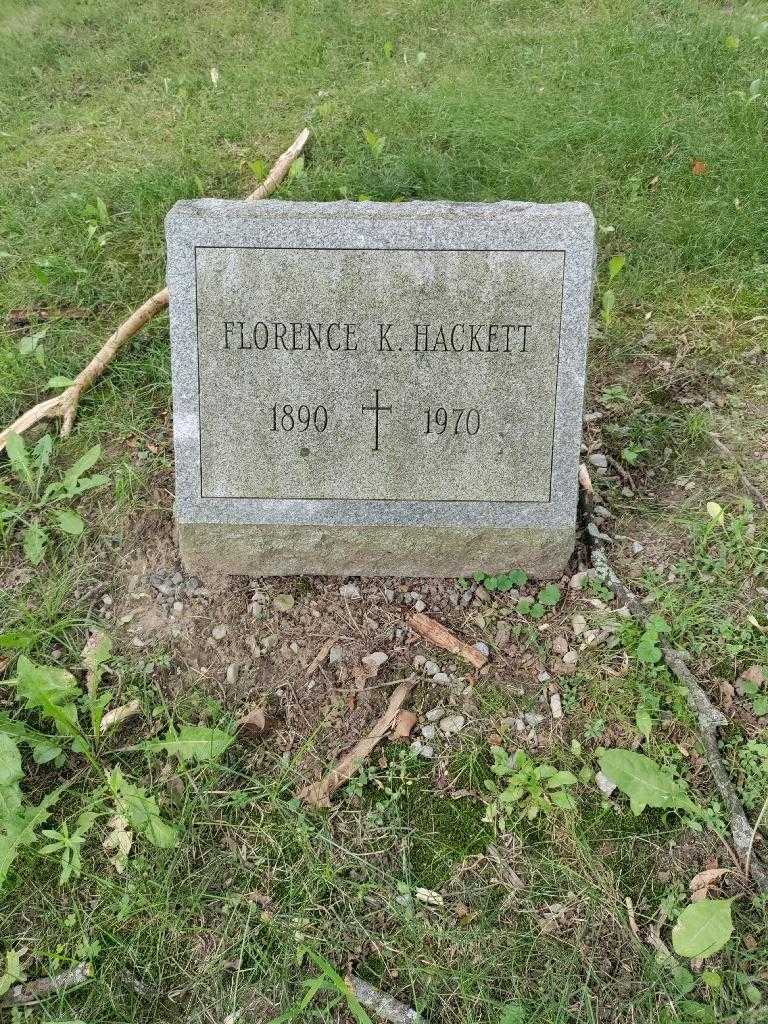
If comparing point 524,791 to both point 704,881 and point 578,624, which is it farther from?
point 578,624

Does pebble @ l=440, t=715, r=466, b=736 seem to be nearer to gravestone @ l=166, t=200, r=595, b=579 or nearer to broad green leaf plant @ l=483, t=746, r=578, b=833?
broad green leaf plant @ l=483, t=746, r=578, b=833

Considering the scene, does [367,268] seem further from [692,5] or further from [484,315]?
[692,5]

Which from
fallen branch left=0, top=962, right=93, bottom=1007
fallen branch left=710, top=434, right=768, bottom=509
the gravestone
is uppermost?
the gravestone

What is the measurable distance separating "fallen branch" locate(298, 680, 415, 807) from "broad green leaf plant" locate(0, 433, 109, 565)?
51.7 inches

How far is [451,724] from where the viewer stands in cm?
255

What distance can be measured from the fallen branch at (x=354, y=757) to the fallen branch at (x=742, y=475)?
1456 mm

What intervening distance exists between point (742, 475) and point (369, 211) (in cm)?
169

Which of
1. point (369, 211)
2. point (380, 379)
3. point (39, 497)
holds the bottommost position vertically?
point (39, 497)

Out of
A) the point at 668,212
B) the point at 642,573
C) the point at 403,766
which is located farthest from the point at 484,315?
the point at 668,212

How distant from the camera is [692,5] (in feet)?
20.6

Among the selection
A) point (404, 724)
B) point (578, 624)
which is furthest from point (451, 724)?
point (578, 624)

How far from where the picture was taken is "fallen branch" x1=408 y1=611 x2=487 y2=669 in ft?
8.95

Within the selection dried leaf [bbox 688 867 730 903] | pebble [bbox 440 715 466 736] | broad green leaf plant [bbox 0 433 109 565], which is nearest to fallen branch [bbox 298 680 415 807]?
pebble [bbox 440 715 466 736]

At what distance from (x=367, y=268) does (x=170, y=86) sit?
4270 millimetres
